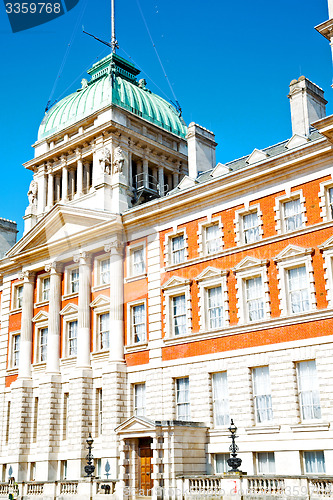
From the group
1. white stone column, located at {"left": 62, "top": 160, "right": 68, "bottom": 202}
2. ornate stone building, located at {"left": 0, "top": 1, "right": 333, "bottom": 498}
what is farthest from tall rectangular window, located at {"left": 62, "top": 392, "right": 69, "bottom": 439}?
white stone column, located at {"left": 62, "top": 160, "right": 68, "bottom": 202}

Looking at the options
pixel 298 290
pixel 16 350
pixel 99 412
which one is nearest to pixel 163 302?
pixel 99 412

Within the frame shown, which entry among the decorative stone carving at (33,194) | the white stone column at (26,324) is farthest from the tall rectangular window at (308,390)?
the decorative stone carving at (33,194)

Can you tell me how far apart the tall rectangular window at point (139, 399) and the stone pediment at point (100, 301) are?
5.90 metres

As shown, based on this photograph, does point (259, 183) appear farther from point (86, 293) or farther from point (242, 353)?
point (86, 293)

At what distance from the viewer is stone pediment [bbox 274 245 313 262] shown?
32.7 m

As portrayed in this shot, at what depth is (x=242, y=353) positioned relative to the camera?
3416 cm

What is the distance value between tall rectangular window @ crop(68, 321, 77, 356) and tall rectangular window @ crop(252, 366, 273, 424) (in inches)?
591

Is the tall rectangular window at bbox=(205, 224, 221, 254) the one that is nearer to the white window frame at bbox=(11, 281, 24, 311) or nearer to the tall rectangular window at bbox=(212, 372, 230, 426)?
the tall rectangular window at bbox=(212, 372, 230, 426)

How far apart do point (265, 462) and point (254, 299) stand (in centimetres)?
845

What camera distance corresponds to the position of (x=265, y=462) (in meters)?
32.1

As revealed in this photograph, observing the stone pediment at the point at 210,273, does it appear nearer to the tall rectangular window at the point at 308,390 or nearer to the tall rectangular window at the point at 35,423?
the tall rectangular window at the point at 308,390

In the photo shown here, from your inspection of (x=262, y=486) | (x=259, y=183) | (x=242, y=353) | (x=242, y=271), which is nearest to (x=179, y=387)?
(x=242, y=353)

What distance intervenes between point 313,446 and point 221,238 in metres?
12.7

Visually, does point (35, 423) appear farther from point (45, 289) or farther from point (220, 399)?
point (220, 399)
